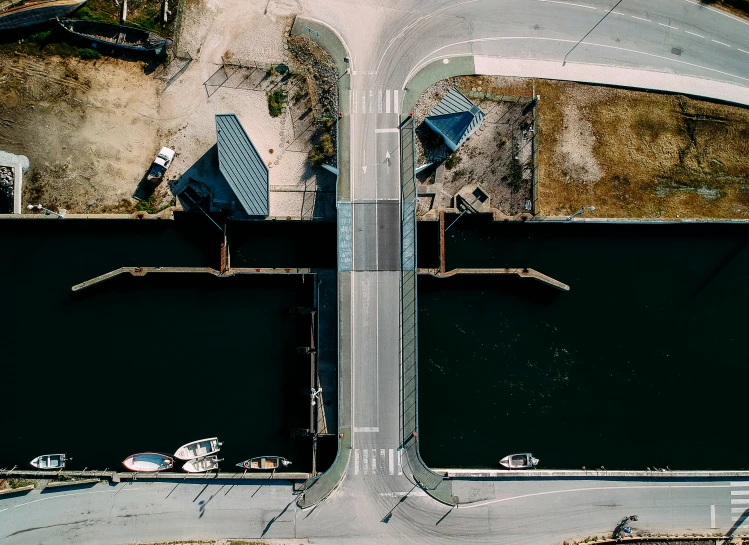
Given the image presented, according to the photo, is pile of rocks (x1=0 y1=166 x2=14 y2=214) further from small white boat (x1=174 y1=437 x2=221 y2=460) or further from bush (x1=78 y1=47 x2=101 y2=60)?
small white boat (x1=174 y1=437 x2=221 y2=460)

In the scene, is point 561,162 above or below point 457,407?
above

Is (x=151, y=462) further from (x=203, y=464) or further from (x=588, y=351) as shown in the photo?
(x=588, y=351)

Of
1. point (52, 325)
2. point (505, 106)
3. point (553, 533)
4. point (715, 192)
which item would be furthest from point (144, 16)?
point (553, 533)

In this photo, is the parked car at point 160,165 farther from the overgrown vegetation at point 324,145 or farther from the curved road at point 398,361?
the curved road at point 398,361

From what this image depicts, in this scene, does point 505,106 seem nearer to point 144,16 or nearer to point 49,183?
point 144,16

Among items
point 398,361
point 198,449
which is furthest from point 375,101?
point 198,449

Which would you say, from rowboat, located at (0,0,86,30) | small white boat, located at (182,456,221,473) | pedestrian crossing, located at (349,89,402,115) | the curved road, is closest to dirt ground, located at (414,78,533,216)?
pedestrian crossing, located at (349,89,402,115)
